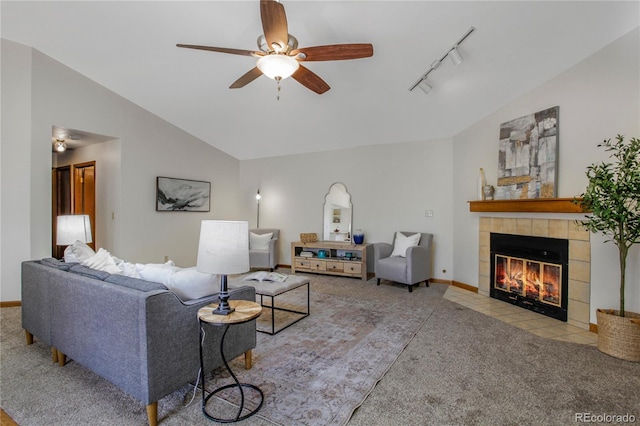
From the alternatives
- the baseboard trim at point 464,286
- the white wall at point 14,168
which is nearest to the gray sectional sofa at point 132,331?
the white wall at point 14,168

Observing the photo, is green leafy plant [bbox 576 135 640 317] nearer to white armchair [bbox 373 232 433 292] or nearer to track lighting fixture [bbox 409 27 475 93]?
track lighting fixture [bbox 409 27 475 93]

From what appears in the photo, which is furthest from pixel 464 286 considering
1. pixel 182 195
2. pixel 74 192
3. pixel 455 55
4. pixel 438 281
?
pixel 74 192

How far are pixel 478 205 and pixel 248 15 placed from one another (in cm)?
370

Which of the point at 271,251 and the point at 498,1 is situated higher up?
the point at 498,1

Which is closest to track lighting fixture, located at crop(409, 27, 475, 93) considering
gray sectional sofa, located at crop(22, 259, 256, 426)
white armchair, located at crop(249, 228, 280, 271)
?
gray sectional sofa, located at crop(22, 259, 256, 426)

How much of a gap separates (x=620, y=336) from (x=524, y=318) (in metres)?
0.94

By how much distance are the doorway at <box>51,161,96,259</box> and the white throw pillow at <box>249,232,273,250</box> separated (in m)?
2.66

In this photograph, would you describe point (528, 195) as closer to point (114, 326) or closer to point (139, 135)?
point (114, 326)

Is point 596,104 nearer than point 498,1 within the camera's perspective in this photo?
No

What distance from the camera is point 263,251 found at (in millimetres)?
5906

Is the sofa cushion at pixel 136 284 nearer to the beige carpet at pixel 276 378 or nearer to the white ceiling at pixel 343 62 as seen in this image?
the beige carpet at pixel 276 378

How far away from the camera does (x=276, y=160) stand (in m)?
6.59

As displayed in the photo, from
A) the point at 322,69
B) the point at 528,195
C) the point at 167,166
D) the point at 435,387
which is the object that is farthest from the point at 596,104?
the point at 167,166

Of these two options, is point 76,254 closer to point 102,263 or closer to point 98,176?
point 102,263
